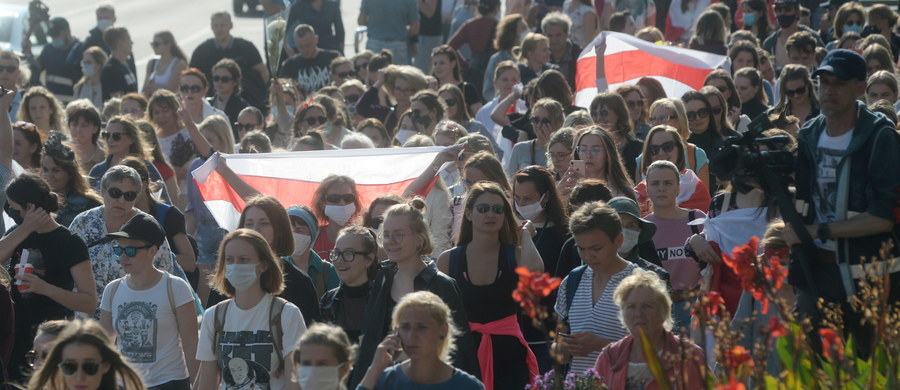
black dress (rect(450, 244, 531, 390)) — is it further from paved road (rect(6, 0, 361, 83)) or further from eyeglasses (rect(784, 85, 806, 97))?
paved road (rect(6, 0, 361, 83))

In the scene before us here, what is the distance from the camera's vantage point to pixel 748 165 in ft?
20.2

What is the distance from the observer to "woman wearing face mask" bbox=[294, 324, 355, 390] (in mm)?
6246

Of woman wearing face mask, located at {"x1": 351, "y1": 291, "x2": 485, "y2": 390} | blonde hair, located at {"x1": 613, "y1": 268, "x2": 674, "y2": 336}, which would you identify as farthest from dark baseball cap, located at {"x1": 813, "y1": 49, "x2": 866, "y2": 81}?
woman wearing face mask, located at {"x1": 351, "y1": 291, "x2": 485, "y2": 390}

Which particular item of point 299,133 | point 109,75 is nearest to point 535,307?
point 299,133

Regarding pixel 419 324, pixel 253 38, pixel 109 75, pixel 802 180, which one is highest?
pixel 802 180

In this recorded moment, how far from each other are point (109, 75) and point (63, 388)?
10.8 m

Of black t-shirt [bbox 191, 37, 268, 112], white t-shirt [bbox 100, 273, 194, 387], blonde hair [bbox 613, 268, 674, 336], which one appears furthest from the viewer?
black t-shirt [bbox 191, 37, 268, 112]

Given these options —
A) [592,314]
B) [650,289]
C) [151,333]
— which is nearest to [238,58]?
[151,333]

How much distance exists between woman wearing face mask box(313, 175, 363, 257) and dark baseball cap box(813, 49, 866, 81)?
4.11m

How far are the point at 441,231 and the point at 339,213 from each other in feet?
2.22

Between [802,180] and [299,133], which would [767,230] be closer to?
[802,180]

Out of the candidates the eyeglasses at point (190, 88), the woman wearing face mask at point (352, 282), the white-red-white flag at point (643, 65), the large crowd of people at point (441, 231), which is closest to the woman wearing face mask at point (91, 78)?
the large crowd of people at point (441, 231)

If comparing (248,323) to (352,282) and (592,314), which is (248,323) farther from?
(592,314)

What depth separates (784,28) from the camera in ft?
51.1
